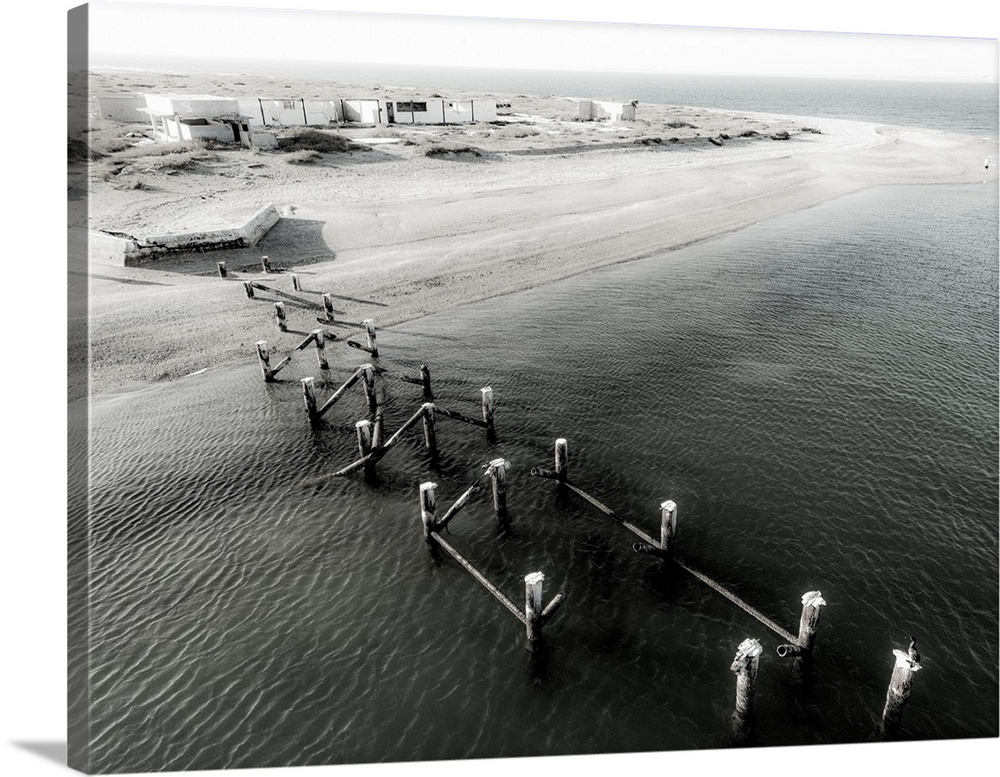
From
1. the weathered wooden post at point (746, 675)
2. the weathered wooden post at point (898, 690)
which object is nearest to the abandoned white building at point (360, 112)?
the weathered wooden post at point (746, 675)

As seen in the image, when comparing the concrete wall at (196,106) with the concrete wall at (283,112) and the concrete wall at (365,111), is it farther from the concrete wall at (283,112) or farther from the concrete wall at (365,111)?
the concrete wall at (365,111)

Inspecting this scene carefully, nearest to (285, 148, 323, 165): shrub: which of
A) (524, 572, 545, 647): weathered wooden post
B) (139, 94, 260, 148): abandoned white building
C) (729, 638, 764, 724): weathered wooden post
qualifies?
(139, 94, 260, 148): abandoned white building

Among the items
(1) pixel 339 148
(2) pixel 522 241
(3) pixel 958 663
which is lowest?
(3) pixel 958 663

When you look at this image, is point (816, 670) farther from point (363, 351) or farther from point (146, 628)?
point (363, 351)

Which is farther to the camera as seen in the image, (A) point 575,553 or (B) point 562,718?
(A) point 575,553

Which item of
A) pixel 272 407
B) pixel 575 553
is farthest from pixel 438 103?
pixel 575 553

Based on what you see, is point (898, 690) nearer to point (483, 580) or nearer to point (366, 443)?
point (483, 580)

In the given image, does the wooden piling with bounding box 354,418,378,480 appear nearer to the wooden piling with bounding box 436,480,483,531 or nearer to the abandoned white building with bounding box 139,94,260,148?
the wooden piling with bounding box 436,480,483,531

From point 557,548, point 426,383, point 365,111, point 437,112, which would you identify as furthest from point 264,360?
point 437,112
